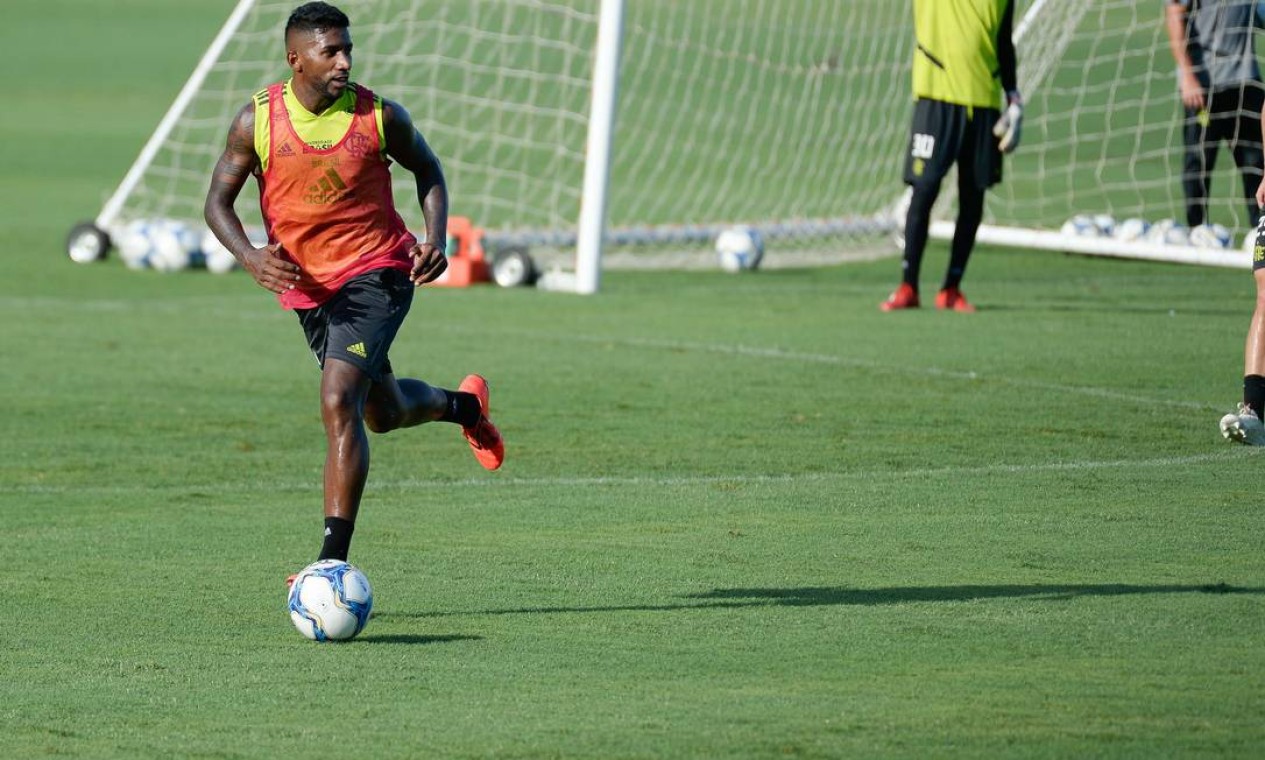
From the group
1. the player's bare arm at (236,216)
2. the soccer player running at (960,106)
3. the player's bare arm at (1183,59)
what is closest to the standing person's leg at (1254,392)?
the player's bare arm at (236,216)

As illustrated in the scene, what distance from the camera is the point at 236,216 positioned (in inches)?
275

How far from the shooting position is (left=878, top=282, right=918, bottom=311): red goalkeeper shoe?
15.8 meters

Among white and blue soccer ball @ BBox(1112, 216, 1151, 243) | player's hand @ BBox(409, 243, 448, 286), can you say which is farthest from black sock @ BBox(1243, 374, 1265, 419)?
white and blue soccer ball @ BBox(1112, 216, 1151, 243)

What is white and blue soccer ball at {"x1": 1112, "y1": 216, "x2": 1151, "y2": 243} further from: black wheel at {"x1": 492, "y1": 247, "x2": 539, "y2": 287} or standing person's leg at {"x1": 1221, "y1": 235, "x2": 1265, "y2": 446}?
standing person's leg at {"x1": 1221, "y1": 235, "x2": 1265, "y2": 446}

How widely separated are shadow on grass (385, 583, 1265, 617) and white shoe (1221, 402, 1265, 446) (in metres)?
2.69

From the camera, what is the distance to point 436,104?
2970 centimetres

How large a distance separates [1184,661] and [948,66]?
32.9 ft

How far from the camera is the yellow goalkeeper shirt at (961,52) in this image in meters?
15.3

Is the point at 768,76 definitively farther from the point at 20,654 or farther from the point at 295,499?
the point at 20,654

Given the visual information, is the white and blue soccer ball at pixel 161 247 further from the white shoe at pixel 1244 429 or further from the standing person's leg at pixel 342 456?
the standing person's leg at pixel 342 456

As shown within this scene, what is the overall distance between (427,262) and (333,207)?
459 mm

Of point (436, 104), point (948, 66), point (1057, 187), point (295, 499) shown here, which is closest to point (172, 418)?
point (295, 499)

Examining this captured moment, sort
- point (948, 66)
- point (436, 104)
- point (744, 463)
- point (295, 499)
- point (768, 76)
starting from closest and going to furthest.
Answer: point (295, 499) → point (744, 463) → point (948, 66) → point (768, 76) → point (436, 104)

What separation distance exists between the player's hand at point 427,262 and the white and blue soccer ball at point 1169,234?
13.2 meters
